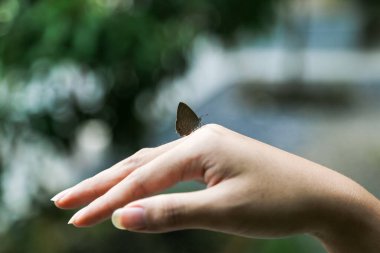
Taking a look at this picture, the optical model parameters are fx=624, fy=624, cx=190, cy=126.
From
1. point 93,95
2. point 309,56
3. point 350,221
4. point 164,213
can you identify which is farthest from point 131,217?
point 309,56

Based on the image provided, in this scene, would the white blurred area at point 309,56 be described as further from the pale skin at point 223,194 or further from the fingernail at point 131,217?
the fingernail at point 131,217

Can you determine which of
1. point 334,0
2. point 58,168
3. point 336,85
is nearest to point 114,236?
point 58,168

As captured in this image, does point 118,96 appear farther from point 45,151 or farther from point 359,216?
point 359,216

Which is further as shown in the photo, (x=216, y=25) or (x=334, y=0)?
(x=334, y=0)

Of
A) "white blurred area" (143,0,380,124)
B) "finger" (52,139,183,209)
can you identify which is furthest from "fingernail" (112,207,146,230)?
"white blurred area" (143,0,380,124)

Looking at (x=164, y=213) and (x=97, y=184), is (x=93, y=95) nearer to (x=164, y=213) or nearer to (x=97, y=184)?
(x=97, y=184)

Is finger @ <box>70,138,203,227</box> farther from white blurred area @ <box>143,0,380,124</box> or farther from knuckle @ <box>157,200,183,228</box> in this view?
white blurred area @ <box>143,0,380,124</box>
